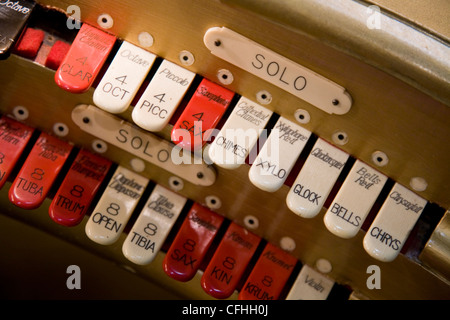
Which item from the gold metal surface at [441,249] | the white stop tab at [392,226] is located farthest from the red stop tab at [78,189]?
the gold metal surface at [441,249]

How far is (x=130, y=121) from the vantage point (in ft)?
4.01

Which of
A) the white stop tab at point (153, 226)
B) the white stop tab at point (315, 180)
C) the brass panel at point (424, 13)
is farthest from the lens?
the white stop tab at point (153, 226)

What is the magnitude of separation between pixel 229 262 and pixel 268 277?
0.10 m

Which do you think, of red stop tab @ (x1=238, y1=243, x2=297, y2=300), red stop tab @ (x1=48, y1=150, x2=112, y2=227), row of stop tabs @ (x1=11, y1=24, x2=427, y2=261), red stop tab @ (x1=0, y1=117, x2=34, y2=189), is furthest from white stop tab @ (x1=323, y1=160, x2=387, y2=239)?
red stop tab @ (x1=0, y1=117, x2=34, y2=189)

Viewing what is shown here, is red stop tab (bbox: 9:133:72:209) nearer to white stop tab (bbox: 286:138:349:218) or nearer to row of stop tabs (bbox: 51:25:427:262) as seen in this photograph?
row of stop tabs (bbox: 51:25:427:262)

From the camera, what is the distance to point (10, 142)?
125 cm

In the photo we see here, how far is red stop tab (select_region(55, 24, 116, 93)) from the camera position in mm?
1081

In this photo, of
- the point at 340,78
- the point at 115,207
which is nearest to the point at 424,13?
the point at 340,78

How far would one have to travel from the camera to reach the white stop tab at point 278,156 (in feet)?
3.43

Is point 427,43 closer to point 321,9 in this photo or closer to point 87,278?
point 321,9

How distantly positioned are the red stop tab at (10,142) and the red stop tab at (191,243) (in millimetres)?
→ 416

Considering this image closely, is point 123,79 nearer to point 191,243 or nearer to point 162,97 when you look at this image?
point 162,97

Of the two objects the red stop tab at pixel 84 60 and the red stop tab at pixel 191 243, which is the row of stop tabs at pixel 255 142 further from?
the red stop tab at pixel 191 243
